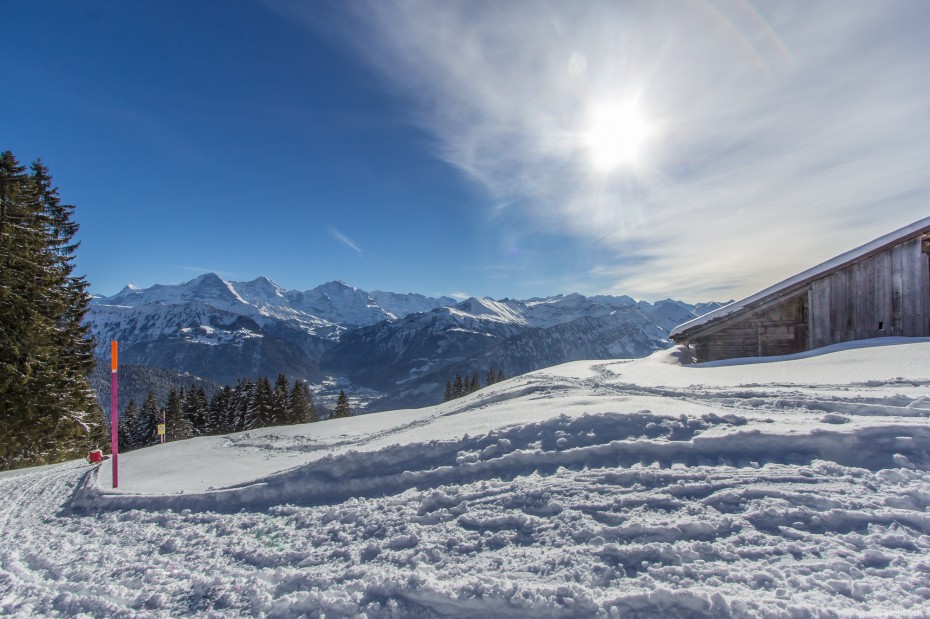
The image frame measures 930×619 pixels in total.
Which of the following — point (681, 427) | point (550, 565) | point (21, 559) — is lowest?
point (21, 559)

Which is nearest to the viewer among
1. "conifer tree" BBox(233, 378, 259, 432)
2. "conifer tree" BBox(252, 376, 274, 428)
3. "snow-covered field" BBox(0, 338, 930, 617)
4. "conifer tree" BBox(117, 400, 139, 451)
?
"snow-covered field" BBox(0, 338, 930, 617)

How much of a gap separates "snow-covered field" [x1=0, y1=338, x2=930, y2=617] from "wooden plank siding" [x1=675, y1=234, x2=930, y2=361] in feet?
21.8

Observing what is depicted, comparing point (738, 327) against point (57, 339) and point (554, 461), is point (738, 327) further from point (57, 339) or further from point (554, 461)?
point (57, 339)

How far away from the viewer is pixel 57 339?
16734 millimetres

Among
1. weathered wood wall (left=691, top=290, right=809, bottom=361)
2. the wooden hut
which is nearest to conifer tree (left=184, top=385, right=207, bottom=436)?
the wooden hut

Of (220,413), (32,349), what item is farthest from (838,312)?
(220,413)

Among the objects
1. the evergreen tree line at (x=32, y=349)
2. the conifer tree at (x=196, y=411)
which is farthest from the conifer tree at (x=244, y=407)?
the evergreen tree line at (x=32, y=349)

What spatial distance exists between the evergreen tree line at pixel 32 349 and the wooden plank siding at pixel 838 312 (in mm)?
24183

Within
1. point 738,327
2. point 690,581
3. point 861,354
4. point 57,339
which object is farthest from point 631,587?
point 57,339

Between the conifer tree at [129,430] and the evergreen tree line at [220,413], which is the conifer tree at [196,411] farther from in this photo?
the conifer tree at [129,430]

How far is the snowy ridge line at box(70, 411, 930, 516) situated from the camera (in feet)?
15.5

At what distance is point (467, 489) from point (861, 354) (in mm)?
10588

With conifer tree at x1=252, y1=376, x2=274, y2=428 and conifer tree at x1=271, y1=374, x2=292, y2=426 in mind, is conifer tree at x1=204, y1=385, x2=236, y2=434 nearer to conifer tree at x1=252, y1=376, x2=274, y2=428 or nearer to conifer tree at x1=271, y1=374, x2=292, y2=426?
conifer tree at x1=252, y1=376, x2=274, y2=428

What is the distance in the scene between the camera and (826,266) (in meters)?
13.3
